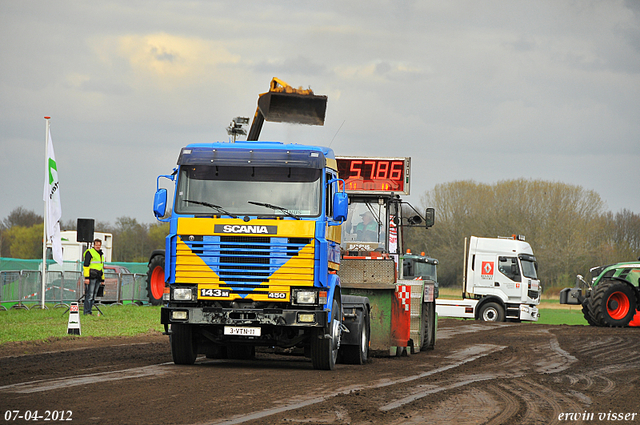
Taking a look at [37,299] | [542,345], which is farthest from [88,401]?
[37,299]

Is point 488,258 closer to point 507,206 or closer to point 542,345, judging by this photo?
point 542,345

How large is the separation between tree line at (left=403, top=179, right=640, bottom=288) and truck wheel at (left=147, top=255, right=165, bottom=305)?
30475 mm

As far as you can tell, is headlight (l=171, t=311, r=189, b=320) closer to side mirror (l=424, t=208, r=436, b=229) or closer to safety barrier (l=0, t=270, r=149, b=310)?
side mirror (l=424, t=208, r=436, b=229)

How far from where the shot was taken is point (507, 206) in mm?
65375

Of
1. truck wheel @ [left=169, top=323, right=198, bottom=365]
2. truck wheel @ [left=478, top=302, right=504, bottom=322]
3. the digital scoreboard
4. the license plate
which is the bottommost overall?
truck wheel @ [left=478, top=302, right=504, bottom=322]

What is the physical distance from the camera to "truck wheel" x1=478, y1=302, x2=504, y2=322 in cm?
3111

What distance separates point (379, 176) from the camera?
17.2 meters

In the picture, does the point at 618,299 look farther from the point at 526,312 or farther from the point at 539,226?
the point at 539,226

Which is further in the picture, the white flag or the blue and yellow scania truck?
the white flag

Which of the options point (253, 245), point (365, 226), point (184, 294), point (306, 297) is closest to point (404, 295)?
point (365, 226)

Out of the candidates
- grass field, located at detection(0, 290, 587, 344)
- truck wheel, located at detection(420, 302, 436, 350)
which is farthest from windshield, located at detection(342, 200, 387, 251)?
grass field, located at detection(0, 290, 587, 344)

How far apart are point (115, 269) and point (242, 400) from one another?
84.8 feet

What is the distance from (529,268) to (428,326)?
15.4 meters

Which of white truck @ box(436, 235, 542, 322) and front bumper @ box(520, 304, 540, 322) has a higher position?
white truck @ box(436, 235, 542, 322)
